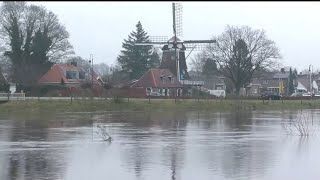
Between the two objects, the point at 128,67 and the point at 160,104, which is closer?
the point at 160,104

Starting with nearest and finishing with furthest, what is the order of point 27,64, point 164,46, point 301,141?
→ point 301,141
point 27,64
point 164,46

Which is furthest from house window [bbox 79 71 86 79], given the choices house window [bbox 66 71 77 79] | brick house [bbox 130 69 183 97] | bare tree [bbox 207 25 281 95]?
bare tree [bbox 207 25 281 95]

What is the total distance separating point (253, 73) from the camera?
3912 inches

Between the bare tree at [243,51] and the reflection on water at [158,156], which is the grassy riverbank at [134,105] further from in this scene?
the reflection on water at [158,156]

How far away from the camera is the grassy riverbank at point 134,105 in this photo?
2421 inches

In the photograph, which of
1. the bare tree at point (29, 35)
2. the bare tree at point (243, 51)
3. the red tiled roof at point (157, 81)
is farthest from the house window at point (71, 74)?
the bare tree at point (243, 51)

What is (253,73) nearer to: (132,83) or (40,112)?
(132,83)

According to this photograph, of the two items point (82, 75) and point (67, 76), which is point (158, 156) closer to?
point (67, 76)

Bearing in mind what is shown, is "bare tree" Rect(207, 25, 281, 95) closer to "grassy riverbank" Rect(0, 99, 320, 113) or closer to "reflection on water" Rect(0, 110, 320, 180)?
"grassy riverbank" Rect(0, 99, 320, 113)

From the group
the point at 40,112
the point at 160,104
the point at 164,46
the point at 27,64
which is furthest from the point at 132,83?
the point at 40,112

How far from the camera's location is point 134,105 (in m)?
65.9

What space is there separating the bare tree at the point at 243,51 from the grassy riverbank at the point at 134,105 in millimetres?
18876

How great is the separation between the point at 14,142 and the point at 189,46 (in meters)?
69.1

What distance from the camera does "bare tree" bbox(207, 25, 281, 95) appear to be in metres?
94.8
